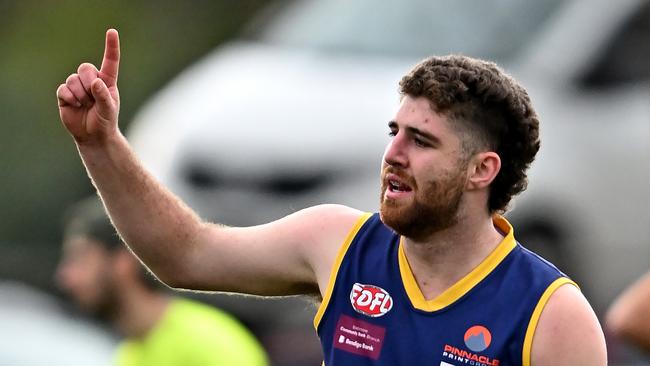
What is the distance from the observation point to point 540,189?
9477 mm

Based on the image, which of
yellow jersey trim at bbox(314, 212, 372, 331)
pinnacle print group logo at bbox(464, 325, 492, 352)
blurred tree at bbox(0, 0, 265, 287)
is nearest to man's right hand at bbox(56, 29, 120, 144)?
yellow jersey trim at bbox(314, 212, 372, 331)

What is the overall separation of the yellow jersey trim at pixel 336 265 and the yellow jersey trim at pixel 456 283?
15 centimetres

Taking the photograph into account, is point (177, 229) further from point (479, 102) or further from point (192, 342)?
point (192, 342)

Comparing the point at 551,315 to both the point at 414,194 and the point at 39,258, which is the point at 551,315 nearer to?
the point at 414,194

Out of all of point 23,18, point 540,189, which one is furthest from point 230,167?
point 23,18

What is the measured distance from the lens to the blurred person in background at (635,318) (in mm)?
4562

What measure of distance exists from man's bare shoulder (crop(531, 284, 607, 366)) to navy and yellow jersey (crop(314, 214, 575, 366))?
3 cm

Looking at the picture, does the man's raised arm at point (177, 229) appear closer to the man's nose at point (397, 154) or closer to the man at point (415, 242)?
the man at point (415, 242)

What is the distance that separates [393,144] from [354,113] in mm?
4962

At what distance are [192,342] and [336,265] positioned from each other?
108 inches

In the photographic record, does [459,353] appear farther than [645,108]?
No

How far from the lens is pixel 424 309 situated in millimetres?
4406

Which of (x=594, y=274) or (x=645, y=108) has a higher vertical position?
(x=645, y=108)

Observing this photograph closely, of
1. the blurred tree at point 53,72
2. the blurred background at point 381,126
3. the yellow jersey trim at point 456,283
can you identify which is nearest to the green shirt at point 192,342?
the blurred background at point 381,126
